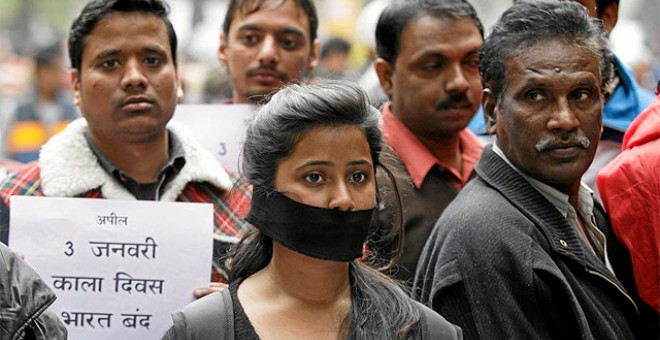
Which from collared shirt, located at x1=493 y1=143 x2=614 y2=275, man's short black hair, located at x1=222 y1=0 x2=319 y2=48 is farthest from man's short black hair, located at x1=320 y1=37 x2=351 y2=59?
collared shirt, located at x1=493 y1=143 x2=614 y2=275

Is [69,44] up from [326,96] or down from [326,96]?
down

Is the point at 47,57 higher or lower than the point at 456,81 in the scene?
lower

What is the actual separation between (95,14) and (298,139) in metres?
1.53

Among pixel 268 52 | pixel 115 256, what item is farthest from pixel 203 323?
pixel 268 52

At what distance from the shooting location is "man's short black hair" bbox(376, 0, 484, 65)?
5398 mm

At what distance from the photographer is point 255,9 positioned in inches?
235

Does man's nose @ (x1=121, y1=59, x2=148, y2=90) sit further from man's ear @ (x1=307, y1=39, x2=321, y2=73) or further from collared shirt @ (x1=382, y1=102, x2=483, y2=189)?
man's ear @ (x1=307, y1=39, x2=321, y2=73)

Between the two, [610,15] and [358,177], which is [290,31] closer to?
[610,15]

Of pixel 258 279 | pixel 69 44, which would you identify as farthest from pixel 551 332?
pixel 69 44

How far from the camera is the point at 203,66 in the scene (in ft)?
59.2

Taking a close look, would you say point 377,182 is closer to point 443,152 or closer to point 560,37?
point 560,37

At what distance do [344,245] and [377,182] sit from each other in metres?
0.33

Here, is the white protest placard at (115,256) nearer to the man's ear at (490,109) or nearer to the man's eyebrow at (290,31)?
the man's ear at (490,109)

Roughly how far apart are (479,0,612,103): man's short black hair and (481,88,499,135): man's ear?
3cm
